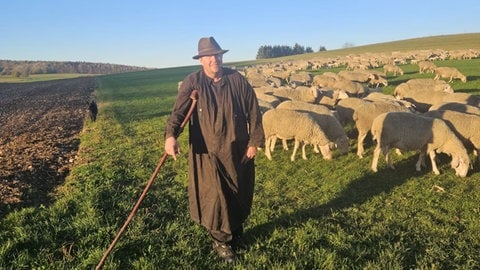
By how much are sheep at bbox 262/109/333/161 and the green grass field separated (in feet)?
1.49

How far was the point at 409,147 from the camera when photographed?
29.1 ft

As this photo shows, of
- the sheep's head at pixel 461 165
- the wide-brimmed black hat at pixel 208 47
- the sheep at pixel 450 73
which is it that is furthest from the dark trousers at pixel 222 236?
the sheep at pixel 450 73

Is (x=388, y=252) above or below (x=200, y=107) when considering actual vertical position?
below

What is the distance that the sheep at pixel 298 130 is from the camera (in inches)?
393

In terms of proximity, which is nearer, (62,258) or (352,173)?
(62,258)

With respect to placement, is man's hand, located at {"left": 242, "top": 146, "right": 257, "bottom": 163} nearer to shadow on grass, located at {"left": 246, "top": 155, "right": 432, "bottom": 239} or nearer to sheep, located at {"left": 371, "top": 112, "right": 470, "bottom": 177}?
shadow on grass, located at {"left": 246, "top": 155, "right": 432, "bottom": 239}

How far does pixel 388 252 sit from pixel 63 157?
9.40 m

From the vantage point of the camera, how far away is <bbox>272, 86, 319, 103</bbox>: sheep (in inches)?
603

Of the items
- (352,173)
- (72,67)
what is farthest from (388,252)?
(72,67)

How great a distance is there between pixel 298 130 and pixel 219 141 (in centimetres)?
548

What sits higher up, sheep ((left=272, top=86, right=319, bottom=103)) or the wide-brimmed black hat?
the wide-brimmed black hat

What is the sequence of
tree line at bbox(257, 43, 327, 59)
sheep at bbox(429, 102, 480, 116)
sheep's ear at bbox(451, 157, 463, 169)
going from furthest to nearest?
tree line at bbox(257, 43, 327, 59) → sheep at bbox(429, 102, 480, 116) → sheep's ear at bbox(451, 157, 463, 169)

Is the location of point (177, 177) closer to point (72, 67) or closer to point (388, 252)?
point (388, 252)

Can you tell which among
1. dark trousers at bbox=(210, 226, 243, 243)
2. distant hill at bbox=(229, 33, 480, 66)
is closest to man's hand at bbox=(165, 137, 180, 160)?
dark trousers at bbox=(210, 226, 243, 243)
